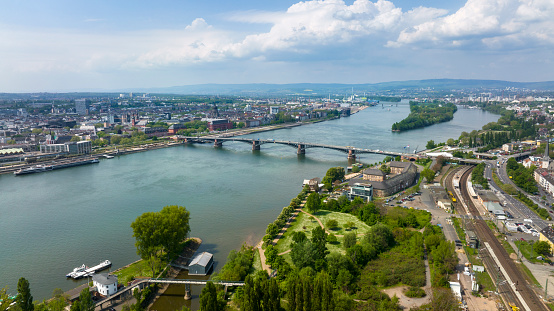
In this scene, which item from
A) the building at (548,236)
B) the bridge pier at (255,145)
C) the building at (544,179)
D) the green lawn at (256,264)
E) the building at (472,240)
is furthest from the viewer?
the bridge pier at (255,145)

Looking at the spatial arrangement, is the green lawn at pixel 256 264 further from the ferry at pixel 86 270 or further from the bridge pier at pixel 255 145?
the bridge pier at pixel 255 145

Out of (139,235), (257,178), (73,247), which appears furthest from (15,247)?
(257,178)

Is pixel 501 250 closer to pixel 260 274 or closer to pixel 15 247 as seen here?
pixel 260 274

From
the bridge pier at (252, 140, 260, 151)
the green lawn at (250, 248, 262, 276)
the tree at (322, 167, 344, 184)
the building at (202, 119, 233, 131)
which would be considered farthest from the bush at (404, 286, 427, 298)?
the building at (202, 119, 233, 131)

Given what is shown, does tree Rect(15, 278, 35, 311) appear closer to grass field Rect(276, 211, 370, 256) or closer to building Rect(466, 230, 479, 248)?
grass field Rect(276, 211, 370, 256)

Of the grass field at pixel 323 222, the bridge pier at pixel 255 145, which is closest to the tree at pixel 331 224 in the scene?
the grass field at pixel 323 222
